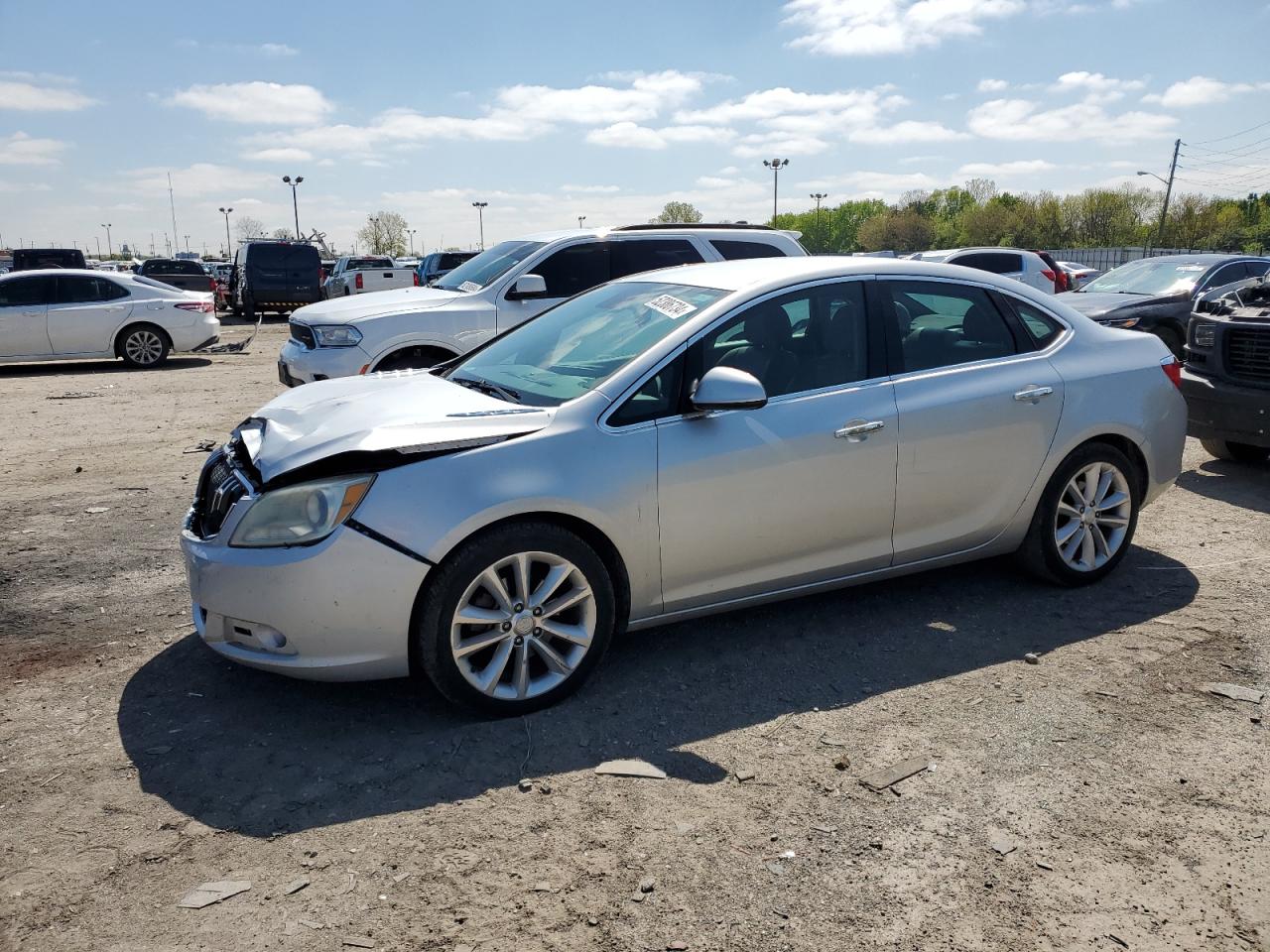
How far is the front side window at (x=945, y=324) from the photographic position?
4.67 metres

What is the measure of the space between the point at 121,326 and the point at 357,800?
15.3 metres

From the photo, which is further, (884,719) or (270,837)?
(884,719)

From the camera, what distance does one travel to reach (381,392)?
4.52 m

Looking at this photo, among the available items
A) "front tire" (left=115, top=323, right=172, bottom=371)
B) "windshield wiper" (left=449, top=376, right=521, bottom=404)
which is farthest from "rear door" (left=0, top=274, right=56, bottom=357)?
"windshield wiper" (left=449, top=376, right=521, bottom=404)

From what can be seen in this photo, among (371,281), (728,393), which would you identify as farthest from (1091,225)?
(728,393)

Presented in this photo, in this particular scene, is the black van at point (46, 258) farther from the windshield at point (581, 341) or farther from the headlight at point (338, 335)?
the windshield at point (581, 341)

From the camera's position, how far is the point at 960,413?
4613 millimetres

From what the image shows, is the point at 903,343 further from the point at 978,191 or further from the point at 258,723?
the point at 978,191

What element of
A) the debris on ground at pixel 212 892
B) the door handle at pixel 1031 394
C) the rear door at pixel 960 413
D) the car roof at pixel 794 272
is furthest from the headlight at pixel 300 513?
the door handle at pixel 1031 394

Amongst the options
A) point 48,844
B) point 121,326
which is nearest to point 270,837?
point 48,844

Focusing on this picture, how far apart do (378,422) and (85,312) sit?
1445cm

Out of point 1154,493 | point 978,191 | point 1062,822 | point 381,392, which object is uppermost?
point 978,191

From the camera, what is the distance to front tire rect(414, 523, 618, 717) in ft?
11.9

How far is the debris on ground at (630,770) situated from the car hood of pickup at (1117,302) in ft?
32.8
